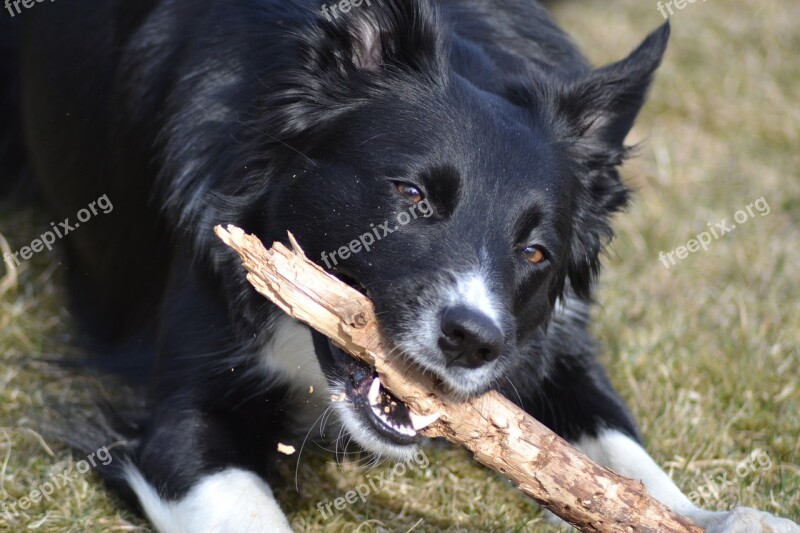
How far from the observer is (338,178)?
335 cm

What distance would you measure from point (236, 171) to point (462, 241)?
3.12ft

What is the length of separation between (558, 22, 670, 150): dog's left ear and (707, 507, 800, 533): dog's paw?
1444mm

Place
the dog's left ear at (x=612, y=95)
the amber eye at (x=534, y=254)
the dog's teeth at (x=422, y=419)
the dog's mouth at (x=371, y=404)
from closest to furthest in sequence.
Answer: the dog's teeth at (x=422, y=419) → the dog's mouth at (x=371, y=404) → the amber eye at (x=534, y=254) → the dog's left ear at (x=612, y=95)

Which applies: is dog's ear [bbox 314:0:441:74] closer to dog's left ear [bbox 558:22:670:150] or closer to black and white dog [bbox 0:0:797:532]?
black and white dog [bbox 0:0:797:532]

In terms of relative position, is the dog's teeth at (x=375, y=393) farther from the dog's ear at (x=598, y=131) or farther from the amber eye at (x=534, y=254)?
the dog's ear at (x=598, y=131)

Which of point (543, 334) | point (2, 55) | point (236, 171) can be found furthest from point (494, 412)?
point (2, 55)

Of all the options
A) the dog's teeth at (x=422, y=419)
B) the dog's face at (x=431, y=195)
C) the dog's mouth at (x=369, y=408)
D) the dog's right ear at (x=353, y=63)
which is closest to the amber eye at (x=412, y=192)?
the dog's face at (x=431, y=195)

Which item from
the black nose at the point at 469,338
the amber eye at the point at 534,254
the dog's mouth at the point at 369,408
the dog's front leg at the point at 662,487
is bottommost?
the dog's front leg at the point at 662,487

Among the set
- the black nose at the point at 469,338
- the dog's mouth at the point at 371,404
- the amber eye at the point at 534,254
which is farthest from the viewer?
the amber eye at the point at 534,254

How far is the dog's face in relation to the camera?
9.92 ft

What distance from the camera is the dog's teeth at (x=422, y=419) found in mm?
3021

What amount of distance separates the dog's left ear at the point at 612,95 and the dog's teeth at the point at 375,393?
1.28 metres

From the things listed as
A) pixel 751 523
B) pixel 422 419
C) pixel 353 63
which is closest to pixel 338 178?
pixel 353 63

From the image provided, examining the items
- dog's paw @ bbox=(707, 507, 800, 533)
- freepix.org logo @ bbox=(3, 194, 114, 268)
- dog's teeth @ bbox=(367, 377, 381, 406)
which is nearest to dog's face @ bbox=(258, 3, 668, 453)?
dog's teeth @ bbox=(367, 377, 381, 406)
